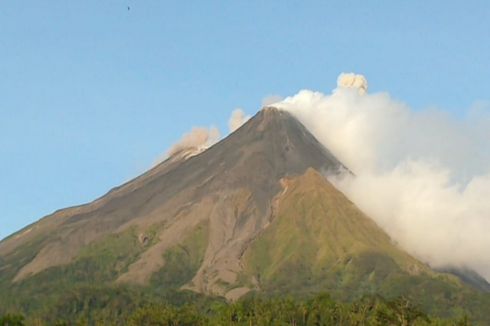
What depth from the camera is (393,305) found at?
148 metres

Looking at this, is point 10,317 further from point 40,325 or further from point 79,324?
point 40,325

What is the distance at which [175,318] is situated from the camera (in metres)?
174

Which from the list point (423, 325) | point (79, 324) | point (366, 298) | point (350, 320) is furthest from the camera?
point (366, 298)

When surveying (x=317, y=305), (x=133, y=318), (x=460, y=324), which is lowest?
(x=460, y=324)

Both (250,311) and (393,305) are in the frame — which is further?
(250,311)

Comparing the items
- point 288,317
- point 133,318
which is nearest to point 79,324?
point 133,318

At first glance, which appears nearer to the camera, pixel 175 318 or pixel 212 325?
pixel 212 325

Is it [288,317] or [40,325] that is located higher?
[40,325]

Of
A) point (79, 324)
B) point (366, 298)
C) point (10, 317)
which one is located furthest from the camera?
point (366, 298)

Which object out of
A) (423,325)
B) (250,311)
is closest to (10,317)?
(250,311)

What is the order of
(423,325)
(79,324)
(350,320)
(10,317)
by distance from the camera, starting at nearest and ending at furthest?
(423,325)
(10,317)
(350,320)
(79,324)

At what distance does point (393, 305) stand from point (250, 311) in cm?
4075

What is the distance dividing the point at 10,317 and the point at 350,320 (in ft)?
174

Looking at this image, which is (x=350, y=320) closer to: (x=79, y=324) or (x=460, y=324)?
(x=460, y=324)
